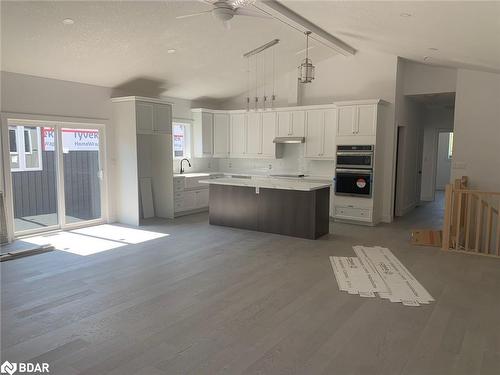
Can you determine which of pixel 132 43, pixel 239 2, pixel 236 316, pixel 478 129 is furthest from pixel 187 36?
pixel 478 129

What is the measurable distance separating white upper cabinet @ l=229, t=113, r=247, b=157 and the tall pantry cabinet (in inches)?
78.0

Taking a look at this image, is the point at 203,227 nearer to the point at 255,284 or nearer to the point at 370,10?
the point at 255,284

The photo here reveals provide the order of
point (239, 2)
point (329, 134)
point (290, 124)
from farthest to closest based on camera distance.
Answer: point (290, 124), point (329, 134), point (239, 2)

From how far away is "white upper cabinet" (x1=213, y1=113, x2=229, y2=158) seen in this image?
9.31 meters

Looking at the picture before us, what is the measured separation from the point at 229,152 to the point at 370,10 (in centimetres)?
562

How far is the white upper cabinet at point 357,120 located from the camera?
7.12 metres

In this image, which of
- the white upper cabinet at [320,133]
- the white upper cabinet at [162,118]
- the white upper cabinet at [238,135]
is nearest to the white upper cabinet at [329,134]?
the white upper cabinet at [320,133]

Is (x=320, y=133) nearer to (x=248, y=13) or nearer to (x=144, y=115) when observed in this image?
(x=248, y=13)

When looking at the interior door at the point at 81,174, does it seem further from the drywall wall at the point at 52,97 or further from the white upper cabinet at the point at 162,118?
the white upper cabinet at the point at 162,118

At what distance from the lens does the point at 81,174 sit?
7.03m

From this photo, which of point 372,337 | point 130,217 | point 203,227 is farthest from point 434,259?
point 130,217

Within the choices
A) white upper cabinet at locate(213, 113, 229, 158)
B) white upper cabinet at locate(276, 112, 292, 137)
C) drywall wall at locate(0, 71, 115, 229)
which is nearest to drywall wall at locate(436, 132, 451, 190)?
white upper cabinet at locate(276, 112, 292, 137)

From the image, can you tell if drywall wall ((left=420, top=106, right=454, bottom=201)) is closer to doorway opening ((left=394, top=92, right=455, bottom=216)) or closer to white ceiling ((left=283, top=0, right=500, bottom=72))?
doorway opening ((left=394, top=92, right=455, bottom=216))

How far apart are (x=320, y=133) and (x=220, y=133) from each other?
8.72ft
